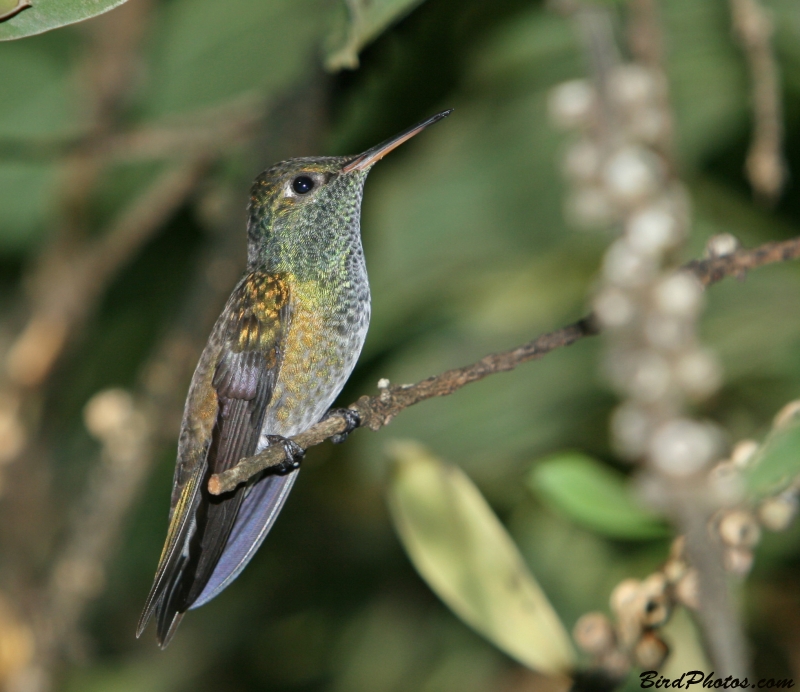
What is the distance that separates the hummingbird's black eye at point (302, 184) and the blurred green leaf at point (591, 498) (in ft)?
1.98

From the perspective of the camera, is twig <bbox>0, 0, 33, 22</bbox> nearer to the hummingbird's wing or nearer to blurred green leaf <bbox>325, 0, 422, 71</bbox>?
blurred green leaf <bbox>325, 0, 422, 71</bbox>

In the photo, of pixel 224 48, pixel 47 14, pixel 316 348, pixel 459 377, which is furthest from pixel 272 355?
pixel 224 48

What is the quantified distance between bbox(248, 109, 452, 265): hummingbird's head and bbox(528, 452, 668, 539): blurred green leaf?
552mm

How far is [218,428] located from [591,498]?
1.62ft

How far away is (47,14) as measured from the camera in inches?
35.0

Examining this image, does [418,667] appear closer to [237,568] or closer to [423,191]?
[423,191]

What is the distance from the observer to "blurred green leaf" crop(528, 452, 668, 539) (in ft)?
3.40

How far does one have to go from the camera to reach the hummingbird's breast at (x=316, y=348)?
4.31 ft

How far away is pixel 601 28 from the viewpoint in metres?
0.94

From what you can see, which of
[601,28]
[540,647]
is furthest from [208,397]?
[601,28]

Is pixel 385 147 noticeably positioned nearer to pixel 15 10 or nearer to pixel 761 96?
pixel 15 10

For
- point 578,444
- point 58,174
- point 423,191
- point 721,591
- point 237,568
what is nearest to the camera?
point 721,591

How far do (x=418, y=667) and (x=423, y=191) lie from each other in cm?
139

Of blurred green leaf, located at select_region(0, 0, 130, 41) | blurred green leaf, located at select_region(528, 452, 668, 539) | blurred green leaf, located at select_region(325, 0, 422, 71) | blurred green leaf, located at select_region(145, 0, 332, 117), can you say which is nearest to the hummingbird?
blurred green leaf, located at select_region(325, 0, 422, 71)
